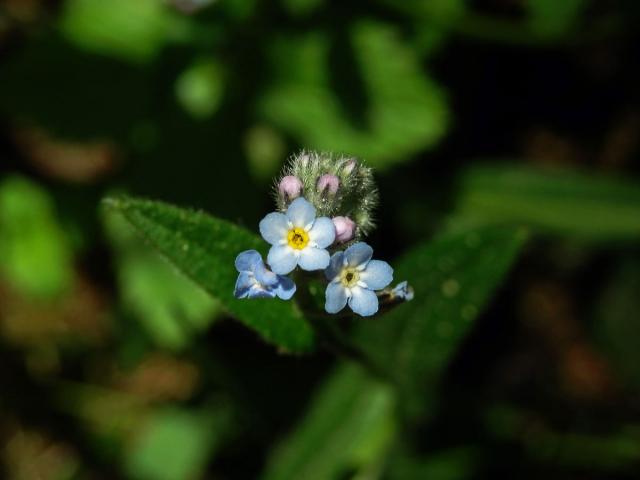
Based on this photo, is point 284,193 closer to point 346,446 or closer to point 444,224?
point 346,446

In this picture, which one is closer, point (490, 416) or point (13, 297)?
point (490, 416)

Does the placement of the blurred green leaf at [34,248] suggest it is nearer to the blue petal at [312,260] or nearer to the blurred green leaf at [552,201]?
the blurred green leaf at [552,201]

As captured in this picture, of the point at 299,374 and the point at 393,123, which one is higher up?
the point at 393,123

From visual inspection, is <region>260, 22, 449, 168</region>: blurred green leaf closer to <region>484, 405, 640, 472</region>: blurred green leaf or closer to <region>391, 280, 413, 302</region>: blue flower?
<region>484, 405, 640, 472</region>: blurred green leaf

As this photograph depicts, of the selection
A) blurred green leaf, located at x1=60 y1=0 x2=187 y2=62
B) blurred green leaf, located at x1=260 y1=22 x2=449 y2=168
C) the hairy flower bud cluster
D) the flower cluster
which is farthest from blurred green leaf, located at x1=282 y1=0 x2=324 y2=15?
the flower cluster

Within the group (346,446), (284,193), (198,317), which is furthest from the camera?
(198,317)

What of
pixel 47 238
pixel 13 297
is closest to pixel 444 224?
pixel 47 238
